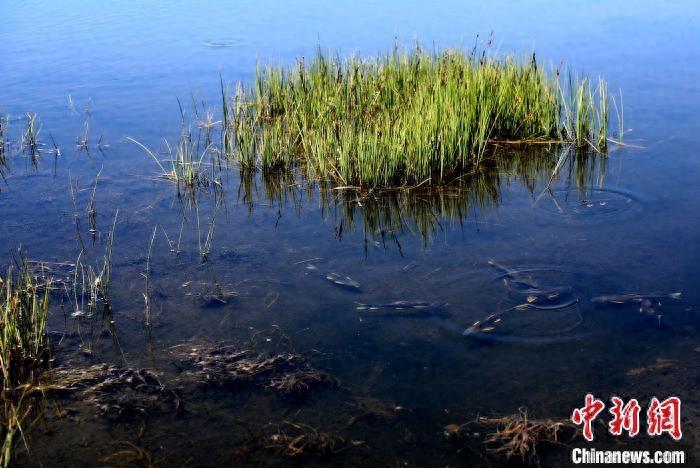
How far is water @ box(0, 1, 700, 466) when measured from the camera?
14.6 ft

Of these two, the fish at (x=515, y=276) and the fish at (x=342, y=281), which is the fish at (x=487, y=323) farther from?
the fish at (x=342, y=281)

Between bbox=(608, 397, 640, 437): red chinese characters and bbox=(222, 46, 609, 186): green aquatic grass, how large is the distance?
12.5 feet

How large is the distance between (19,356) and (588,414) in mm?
3598

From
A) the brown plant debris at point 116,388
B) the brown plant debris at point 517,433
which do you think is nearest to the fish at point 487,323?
the brown plant debris at point 517,433

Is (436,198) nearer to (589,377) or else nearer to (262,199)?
(262,199)

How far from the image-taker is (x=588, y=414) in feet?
14.4

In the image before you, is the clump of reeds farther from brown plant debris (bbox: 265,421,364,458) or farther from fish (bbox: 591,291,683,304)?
fish (bbox: 591,291,683,304)

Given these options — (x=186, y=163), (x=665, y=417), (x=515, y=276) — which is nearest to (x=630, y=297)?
(x=515, y=276)

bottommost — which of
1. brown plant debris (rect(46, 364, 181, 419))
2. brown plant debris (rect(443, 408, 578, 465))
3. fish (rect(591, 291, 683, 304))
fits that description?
brown plant debris (rect(443, 408, 578, 465))

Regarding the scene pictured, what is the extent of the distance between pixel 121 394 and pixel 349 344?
1.53 m

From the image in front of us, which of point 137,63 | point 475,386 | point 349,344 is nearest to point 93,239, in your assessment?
point 349,344

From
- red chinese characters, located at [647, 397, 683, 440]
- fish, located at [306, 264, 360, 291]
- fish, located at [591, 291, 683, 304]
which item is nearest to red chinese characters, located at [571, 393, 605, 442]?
red chinese characters, located at [647, 397, 683, 440]

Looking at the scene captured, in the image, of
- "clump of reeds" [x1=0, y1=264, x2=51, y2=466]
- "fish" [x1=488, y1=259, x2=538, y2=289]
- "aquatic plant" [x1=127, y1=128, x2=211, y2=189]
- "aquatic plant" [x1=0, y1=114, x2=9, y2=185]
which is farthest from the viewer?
"aquatic plant" [x1=0, y1=114, x2=9, y2=185]

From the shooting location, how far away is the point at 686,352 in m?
4.93
